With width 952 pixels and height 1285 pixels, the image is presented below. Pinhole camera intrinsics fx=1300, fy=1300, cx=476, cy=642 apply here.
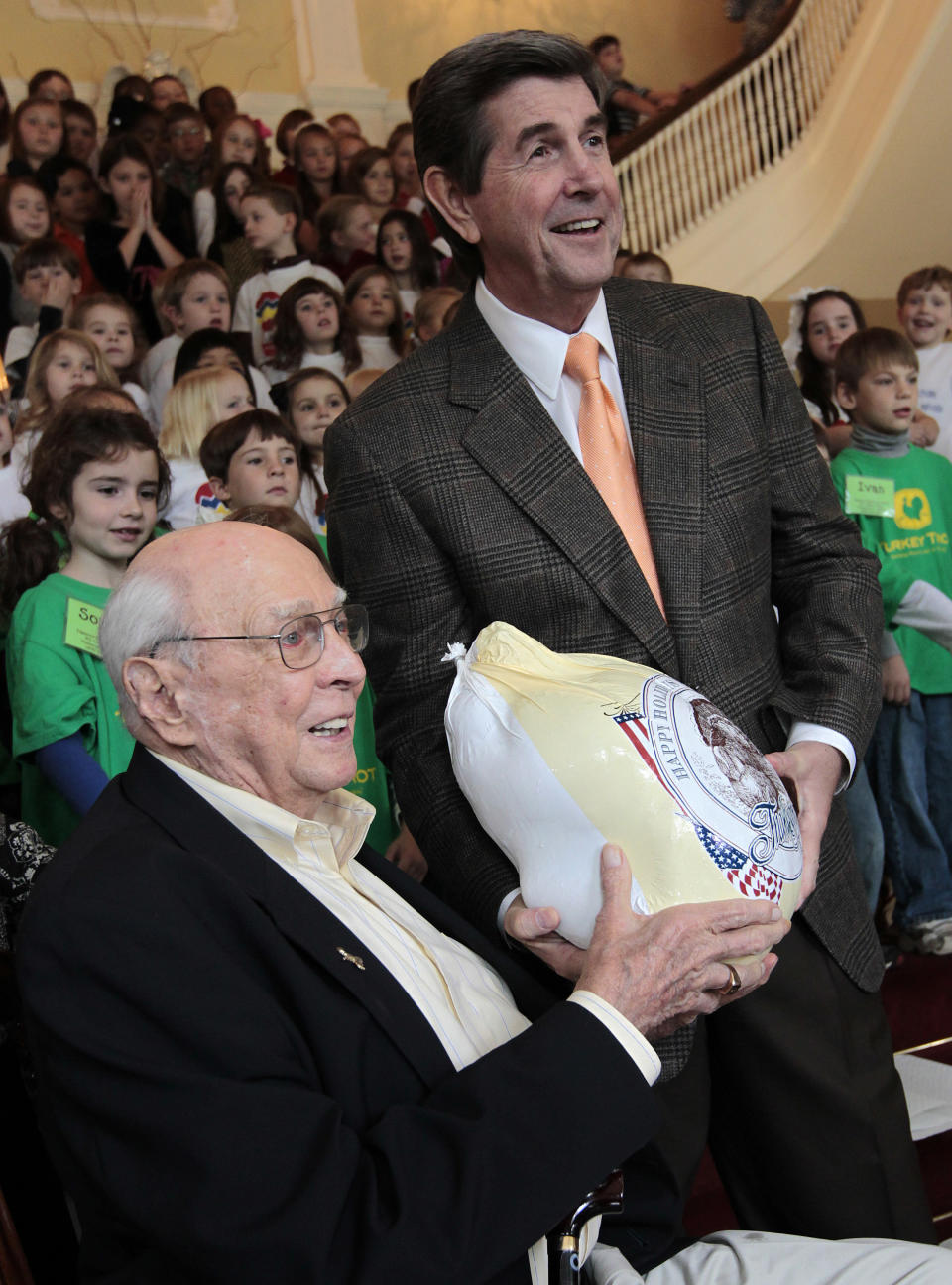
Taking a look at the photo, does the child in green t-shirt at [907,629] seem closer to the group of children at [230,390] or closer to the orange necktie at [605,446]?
the group of children at [230,390]

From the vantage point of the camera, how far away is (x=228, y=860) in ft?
4.06

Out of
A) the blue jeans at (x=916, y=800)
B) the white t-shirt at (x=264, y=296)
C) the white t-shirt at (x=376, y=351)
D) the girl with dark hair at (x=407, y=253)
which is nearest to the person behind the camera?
the blue jeans at (x=916, y=800)

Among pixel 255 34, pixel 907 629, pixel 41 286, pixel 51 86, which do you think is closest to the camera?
pixel 907 629

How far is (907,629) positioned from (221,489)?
1947mm

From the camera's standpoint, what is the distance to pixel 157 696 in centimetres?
134

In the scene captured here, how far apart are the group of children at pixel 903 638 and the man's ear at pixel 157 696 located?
252cm

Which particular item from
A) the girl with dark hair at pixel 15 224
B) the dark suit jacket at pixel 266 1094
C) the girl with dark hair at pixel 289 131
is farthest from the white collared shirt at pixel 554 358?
the girl with dark hair at pixel 289 131

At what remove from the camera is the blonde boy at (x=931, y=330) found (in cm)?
491

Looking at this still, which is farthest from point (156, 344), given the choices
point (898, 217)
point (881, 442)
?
point (898, 217)

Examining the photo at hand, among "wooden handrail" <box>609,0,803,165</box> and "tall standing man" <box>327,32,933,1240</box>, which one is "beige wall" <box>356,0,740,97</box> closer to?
"wooden handrail" <box>609,0,803,165</box>

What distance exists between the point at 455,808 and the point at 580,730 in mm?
264

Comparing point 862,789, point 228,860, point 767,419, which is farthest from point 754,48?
point 228,860

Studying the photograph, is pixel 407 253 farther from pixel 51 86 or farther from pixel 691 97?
pixel 691 97

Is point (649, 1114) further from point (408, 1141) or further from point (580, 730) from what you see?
point (580, 730)
